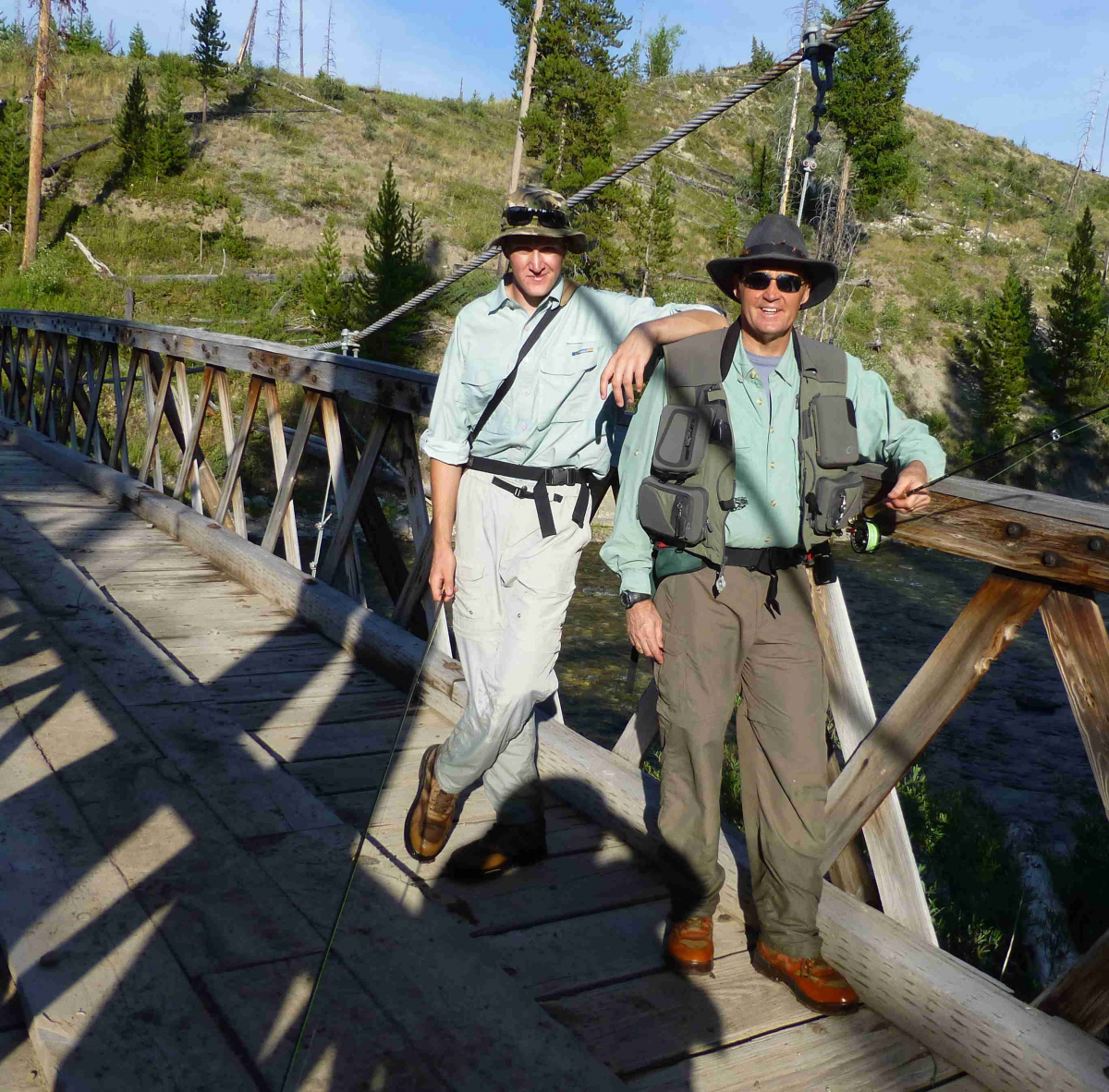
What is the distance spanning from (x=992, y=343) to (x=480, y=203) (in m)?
19.5

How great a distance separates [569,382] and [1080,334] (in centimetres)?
3765

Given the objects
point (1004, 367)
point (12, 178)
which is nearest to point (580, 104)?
point (1004, 367)

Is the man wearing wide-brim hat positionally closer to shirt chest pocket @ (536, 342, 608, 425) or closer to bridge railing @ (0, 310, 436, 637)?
shirt chest pocket @ (536, 342, 608, 425)

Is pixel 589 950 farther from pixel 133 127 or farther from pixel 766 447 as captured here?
pixel 133 127

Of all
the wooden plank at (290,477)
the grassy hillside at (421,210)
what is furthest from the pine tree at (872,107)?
the wooden plank at (290,477)

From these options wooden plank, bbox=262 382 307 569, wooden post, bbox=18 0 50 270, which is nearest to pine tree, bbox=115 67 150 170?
wooden post, bbox=18 0 50 270

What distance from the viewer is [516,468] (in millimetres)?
2758

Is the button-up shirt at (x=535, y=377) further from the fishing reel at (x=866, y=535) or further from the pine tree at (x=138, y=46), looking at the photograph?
the pine tree at (x=138, y=46)

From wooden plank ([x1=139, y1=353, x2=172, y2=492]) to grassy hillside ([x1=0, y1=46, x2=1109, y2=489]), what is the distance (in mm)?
19906

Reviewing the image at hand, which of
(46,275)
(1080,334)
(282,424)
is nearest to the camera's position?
(282,424)

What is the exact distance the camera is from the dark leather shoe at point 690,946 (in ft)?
7.81

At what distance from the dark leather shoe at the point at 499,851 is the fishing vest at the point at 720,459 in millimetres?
962

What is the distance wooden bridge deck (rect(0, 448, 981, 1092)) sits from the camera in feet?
6.52

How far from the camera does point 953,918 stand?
5.85 metres
